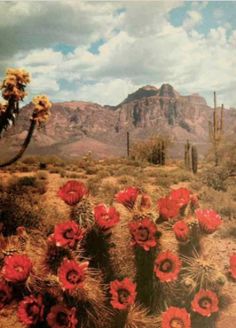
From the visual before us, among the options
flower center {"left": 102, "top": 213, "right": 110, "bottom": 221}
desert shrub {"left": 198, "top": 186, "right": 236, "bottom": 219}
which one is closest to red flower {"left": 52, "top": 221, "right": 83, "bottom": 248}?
flower center {"left": 102, "top": 213, "right": 110, "bottom": 221}

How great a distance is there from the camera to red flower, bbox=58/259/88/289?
Answer: 6082 mm

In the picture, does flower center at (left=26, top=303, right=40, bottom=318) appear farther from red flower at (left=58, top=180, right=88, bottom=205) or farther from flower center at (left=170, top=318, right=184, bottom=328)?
flower center at (left=170, top=318, right=184, bottom=328)

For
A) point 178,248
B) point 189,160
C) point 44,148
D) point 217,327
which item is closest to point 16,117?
point 178,248

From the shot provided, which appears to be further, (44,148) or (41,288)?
(44,148)

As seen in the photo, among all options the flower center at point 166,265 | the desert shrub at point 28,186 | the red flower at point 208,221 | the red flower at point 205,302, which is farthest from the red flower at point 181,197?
the desert shrub at point 28,186

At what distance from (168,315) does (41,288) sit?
1.61m

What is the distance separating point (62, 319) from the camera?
244 inches

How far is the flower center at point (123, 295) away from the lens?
6.30 m

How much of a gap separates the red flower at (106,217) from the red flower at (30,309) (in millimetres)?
1191

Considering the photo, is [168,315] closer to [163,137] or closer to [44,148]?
[163,137]

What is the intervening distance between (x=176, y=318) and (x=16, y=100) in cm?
565

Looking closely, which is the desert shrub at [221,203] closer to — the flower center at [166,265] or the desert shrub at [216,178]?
the desert shrub at [216,178]

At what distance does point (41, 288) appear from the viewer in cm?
642

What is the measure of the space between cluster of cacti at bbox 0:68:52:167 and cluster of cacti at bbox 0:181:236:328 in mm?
3657
